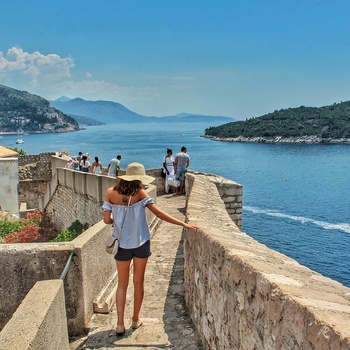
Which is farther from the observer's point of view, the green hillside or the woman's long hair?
the green hillside

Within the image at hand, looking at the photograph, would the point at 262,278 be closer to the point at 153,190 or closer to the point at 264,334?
the point at 264,334

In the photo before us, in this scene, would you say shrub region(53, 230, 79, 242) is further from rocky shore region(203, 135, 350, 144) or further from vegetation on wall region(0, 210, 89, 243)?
rocky shore region(203, 135, 350, 144)

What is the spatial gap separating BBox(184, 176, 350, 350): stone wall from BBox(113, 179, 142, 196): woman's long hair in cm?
77

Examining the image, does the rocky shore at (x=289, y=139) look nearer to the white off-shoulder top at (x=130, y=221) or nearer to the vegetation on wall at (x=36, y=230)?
the vegetation on wall at (x=36, y=230)

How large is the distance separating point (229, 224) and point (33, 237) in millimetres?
11563

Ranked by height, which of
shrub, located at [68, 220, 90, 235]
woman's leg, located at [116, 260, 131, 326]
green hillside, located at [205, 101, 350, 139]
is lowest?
shrub, located at [68, 220, 90, 235]

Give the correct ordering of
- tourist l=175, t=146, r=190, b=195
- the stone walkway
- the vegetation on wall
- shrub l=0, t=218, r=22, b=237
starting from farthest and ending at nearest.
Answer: shrub l=0, t=218, r=22, b=237 → the vegetation on wall → tourist l=175, t=146, r=190, b=195 → the stone walkway

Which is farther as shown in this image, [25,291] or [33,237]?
[33,237]

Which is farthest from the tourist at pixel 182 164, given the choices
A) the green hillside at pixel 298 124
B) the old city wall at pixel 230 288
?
the green hillside at pixel 298 124

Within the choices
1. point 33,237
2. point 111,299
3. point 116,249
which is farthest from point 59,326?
point 33,237

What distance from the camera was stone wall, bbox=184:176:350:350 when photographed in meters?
1.94

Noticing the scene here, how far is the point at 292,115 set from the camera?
178m

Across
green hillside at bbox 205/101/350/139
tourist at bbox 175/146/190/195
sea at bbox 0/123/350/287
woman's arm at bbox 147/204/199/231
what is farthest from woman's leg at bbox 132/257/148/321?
green hillside at bbox 205/101/350/139

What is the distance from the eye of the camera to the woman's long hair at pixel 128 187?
4117 millimetres
